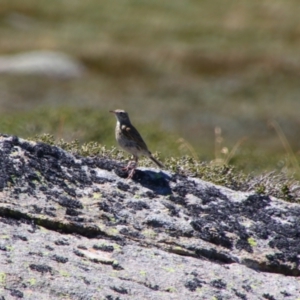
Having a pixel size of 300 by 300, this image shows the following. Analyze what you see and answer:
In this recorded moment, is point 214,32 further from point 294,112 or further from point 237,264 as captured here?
point 237,264

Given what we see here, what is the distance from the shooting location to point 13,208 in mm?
5676

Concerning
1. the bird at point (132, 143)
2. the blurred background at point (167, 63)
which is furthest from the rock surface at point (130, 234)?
the blurred background at point (167, 63)

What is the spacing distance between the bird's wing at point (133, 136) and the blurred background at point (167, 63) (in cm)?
844

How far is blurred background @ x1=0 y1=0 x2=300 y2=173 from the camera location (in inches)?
1201

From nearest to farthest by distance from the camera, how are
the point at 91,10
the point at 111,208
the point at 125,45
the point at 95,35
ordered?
the point at 111,208
the point at 125,45
the point at 95,35
the point at 91,10

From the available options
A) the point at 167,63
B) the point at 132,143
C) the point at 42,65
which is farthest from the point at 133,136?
the point at 167,63

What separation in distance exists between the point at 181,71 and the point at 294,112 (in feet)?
29.5

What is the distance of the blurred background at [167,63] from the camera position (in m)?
30.5

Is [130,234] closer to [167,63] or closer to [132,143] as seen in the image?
[132,143]

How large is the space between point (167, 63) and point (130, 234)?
34.9 m

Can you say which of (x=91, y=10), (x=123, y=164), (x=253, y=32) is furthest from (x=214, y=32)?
(x=123, y=164)

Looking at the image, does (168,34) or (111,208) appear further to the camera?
(168,34)

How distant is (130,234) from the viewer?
5879 mm

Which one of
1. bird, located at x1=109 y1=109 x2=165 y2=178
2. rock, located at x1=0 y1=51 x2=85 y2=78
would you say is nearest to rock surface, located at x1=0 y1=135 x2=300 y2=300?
bird, located at x1=109 y1=109 x2=165 y2=178
